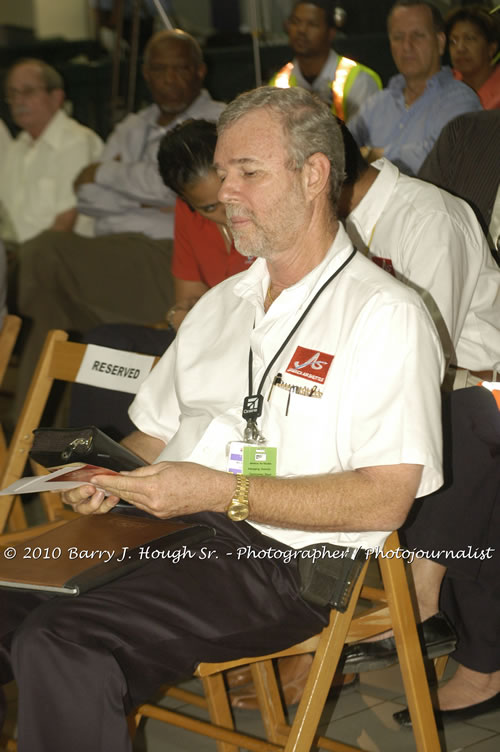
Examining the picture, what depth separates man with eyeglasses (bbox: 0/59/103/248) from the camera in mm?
5285

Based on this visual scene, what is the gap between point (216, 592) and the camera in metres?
1.67

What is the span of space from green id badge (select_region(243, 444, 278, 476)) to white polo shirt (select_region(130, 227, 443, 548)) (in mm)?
24

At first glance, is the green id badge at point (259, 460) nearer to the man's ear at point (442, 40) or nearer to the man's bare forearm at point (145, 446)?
the man's bare forearm at point (145, 446)

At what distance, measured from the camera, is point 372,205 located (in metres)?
2.57

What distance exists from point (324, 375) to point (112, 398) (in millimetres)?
1186

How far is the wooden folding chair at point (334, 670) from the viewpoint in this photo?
168 cm

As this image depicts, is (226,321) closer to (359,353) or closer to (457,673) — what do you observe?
(359,353)

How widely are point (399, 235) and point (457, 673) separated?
119 centimetres

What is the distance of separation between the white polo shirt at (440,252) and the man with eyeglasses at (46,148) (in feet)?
9.59

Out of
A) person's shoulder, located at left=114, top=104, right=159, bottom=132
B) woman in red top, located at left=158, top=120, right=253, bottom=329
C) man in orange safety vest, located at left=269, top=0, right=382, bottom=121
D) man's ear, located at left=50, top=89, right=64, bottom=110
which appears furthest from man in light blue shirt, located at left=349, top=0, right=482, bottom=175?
man's ear, located at left=50, top=89, right=64, bottom=110

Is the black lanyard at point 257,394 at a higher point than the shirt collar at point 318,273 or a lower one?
lower

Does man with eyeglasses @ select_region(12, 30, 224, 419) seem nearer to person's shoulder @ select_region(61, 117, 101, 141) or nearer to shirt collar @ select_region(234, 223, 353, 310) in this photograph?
person's shoulder @ select_region(61, 117, 101, 141)

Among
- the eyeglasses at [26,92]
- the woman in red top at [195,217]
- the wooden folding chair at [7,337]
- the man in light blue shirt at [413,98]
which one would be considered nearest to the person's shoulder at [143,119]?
the eyeglasses at [26,92]

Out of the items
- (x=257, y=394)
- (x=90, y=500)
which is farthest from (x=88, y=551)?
(x=257, y=394)
